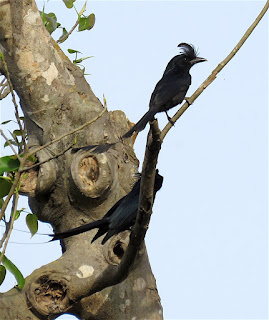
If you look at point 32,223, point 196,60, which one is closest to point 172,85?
point 196,60

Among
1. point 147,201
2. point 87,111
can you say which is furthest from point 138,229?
point 87,111

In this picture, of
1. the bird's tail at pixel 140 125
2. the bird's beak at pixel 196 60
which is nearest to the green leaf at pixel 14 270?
the bird's tail at pixel 140 125

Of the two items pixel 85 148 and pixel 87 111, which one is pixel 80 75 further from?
pixel 85 148

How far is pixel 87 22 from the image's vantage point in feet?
14.3

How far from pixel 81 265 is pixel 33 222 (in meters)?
0.38

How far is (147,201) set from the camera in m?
2.57

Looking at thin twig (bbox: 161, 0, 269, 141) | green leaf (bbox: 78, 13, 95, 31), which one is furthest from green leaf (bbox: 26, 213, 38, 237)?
green leaf (bbox: 78, 13, 95, 31)

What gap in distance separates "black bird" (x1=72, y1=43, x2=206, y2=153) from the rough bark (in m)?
0.18

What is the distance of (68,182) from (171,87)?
1014 mm

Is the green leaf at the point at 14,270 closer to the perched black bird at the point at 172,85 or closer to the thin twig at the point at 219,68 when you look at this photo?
the perched black bird at the point at 172,85

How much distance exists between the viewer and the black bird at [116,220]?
10.7 feet

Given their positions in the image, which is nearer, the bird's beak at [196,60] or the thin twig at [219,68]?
the thin twig at [219,68]

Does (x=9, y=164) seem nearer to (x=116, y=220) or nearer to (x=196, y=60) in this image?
(x=116, y=220)

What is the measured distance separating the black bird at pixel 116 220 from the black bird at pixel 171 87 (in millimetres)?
337
